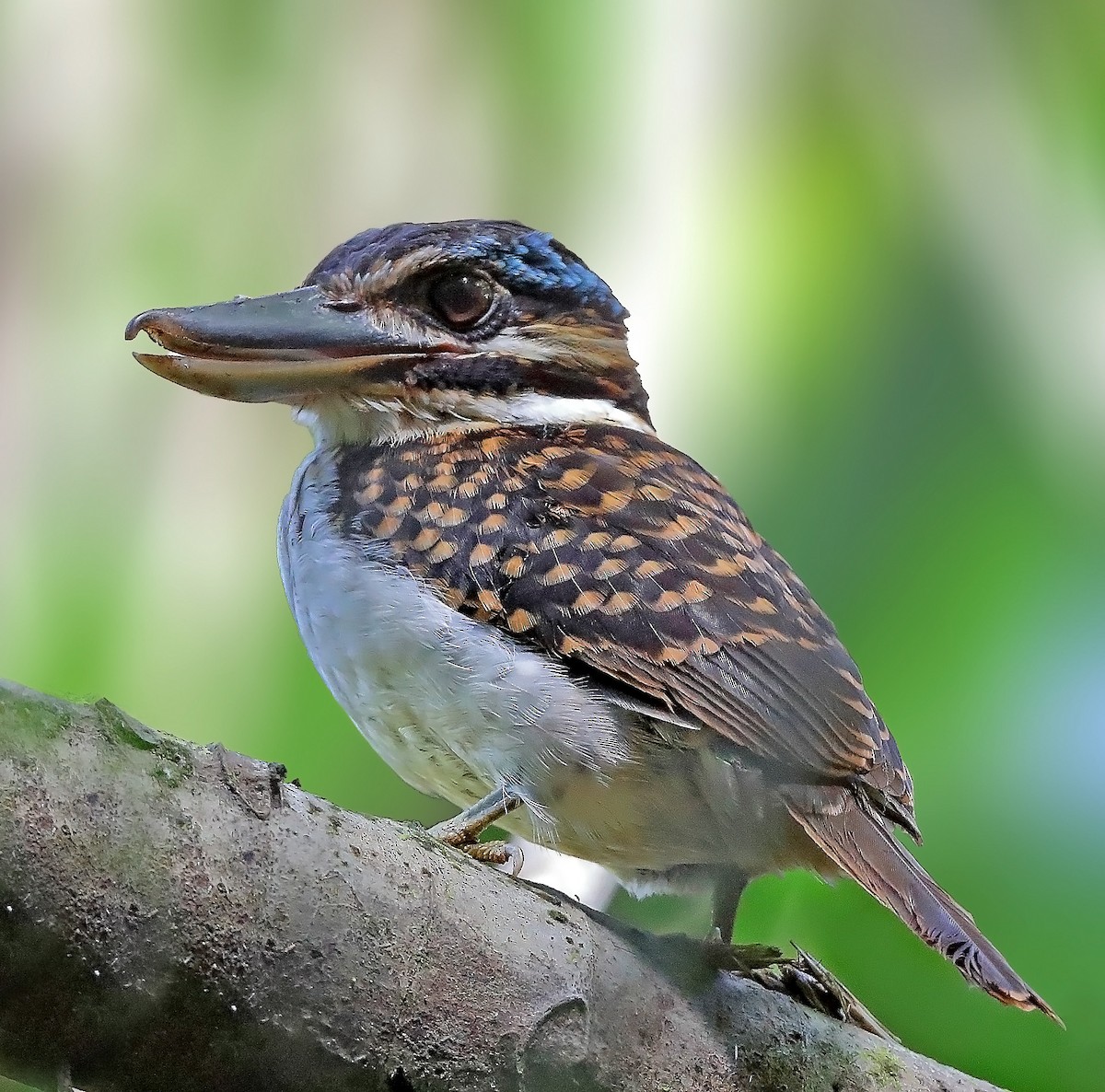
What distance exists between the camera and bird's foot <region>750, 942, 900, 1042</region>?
6.36ft

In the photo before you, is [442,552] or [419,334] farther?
[419,334]

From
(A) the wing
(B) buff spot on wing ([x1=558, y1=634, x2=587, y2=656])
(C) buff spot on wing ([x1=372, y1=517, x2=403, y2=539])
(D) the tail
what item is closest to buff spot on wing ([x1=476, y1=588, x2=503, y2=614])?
(A) the wing

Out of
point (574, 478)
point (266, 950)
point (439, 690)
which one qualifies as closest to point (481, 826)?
point (439, 690)

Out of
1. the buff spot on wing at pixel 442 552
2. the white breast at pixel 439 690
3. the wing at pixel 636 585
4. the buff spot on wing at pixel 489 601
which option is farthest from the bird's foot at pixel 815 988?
the buff spot on wing at pixel 442 552

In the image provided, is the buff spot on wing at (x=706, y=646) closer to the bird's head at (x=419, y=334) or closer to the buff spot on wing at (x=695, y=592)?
the buff spot on wing at (x=695, y=592)

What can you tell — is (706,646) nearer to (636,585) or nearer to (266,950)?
(636,585)

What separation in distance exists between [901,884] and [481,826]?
0.61m

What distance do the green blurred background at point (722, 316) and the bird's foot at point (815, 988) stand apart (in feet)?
0.25

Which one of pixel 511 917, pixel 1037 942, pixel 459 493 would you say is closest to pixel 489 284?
pixel 459 493

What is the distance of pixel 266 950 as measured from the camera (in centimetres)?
126

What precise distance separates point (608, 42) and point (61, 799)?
3.53ft

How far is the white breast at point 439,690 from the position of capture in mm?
2020

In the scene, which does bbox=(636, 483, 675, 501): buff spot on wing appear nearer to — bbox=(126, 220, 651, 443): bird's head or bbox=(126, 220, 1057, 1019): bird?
bbox=(126, 220, 1057, 1019): bird

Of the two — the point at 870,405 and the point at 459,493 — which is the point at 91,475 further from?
the point at 870,405
